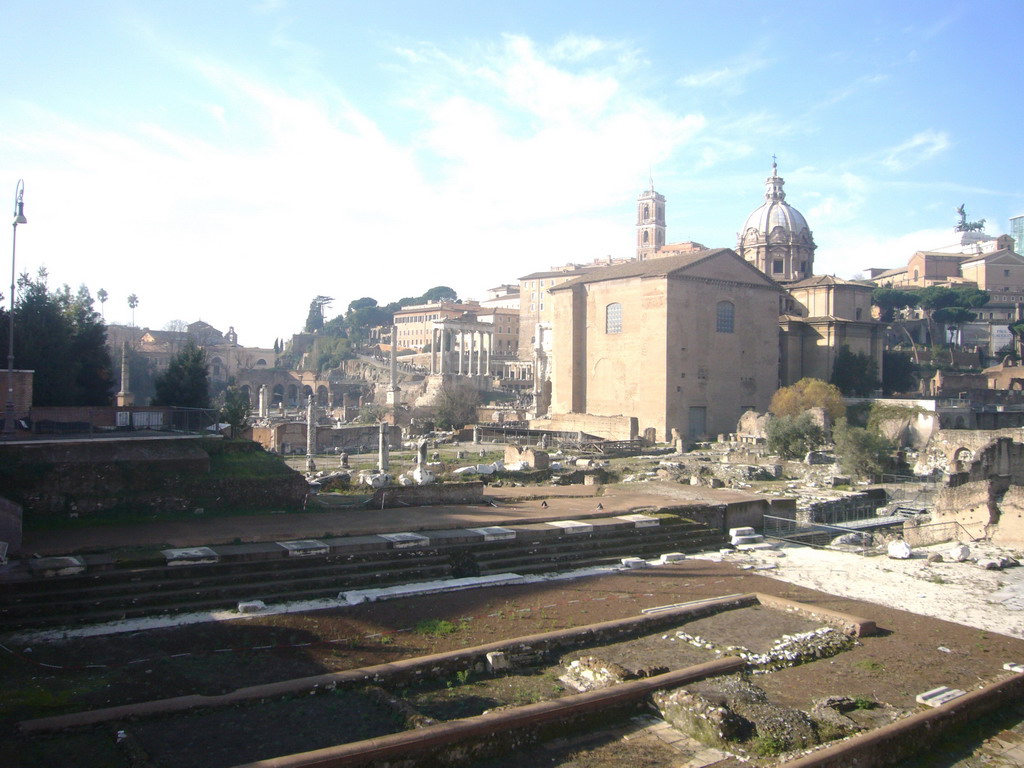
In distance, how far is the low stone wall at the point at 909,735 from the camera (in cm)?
567

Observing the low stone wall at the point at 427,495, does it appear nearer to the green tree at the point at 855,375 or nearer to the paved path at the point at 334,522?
the paved path at the point at 334,522

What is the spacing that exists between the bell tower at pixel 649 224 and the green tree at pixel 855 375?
46200 millimetres

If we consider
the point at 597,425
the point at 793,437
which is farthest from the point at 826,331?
the point at 793,437

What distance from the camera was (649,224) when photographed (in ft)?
292

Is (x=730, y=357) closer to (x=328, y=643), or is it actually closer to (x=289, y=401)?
(x=328, y=643)

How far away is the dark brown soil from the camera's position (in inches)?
228

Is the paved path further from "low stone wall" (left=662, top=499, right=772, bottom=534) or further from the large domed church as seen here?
the large domed church

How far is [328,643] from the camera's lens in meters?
7.88

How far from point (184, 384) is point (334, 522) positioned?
526 inches

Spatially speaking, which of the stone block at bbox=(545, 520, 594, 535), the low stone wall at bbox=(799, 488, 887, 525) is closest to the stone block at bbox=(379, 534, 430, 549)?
the stone block at bbox=(545, 520, 594, 535)

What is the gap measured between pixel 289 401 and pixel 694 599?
218ft

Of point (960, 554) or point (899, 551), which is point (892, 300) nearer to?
point (960, 554)

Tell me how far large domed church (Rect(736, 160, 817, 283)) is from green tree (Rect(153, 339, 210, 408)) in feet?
126

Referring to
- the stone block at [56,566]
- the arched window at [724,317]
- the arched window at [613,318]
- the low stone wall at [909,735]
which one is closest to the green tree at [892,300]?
the arched window at [724,317]
